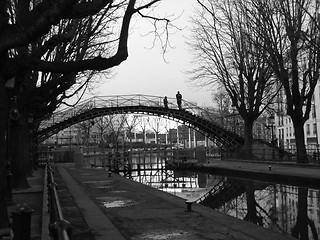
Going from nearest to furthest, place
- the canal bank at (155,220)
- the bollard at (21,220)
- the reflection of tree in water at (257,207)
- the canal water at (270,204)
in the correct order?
1. the bollard at (21,220)
2. the canal bank at (155,220)
3. the canal water at (270,204)
4. the reflection of tree in water at (257,207)

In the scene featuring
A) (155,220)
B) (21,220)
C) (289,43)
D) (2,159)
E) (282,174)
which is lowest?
(155,220)

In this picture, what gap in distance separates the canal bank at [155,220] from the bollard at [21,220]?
2872 mm

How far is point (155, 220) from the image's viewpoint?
11.0 meters

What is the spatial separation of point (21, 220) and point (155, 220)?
17.5ft

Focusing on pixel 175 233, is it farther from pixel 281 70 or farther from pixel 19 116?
pixel 281 70

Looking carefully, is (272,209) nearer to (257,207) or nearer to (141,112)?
(257,207)

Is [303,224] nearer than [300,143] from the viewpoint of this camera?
Yes

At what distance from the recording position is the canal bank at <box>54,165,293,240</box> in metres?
9.19

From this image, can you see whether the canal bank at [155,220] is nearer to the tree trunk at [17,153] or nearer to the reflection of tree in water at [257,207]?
the reflection of tree in water at [257,207]

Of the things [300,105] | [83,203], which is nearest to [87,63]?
[83,203]

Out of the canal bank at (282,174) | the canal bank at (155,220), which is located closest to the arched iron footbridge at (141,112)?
the canal bank at (282,174)

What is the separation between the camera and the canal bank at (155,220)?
9.19 m

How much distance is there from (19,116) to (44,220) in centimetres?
763

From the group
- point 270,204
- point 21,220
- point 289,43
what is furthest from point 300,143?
point 21,220
